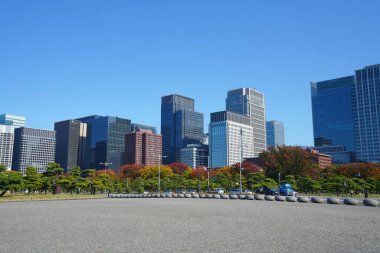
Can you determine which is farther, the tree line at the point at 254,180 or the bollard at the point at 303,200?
the tree line at the point at 254,180

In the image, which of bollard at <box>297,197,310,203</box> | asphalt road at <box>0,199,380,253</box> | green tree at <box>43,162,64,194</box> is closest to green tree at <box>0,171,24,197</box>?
green tree at <box>43,162,64,194</box>

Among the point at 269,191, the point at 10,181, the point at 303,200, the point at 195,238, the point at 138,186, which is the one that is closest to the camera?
the point at 195,238

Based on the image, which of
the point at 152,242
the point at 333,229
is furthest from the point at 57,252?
the point at 333,229

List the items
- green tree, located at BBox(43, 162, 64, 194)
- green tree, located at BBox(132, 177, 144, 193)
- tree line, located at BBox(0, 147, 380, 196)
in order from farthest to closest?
green tree, located at BBox(132, 177, 144, 193)
green tree, located at BBox(43, 162, 64, 194)
tree line, located at BBox(0, 147, 380, 196)

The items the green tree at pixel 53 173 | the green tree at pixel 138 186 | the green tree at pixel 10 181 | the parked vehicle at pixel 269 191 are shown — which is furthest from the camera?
the green tree at pixel 138 186

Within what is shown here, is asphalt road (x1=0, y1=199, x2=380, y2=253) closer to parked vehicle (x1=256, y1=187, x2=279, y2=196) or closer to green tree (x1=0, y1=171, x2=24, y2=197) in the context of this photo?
green tree (x1=0, y1=171, x2=24, y2=197)

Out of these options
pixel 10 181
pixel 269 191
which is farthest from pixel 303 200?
pixel 10 181

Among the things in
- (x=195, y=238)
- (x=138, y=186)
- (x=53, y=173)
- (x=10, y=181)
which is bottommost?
(x=195, y=238)

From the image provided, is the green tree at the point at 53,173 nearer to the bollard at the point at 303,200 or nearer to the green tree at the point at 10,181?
the green tree at the point at 10,181

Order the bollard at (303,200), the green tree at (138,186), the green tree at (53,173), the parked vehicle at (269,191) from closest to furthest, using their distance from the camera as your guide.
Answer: the bollard at (303,200) → the green tree at (53,173) → the parked vehicle at (269,191) → the green tree at (138,186)

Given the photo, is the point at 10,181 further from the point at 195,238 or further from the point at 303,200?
the point at 195,238

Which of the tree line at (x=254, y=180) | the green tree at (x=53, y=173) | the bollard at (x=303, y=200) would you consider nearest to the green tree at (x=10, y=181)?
the tree line at (x=254, y=180)

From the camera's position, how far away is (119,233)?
13578 mm

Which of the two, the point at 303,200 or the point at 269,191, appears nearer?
the point at 303,200
